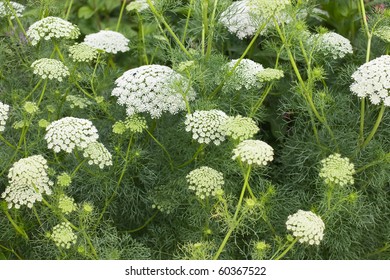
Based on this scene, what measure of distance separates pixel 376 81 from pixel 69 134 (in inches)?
57.7

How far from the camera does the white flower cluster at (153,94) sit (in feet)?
10.6

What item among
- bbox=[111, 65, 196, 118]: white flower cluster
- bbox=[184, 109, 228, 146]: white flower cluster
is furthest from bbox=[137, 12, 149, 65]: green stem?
bbox=[184, 109, 228, 146]: white flower cluster

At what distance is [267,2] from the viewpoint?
9.20 ft

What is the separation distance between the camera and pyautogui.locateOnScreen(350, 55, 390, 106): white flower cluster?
2.95 meters

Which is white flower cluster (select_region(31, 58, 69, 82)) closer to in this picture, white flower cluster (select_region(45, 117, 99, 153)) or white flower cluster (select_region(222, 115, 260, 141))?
white flower cluster (select_region(45, 117, 99, 153))

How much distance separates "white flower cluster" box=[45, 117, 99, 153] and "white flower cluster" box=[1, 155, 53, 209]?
0.10 m

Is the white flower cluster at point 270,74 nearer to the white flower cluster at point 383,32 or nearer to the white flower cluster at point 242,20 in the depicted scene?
the white flower cluster at point 242,20

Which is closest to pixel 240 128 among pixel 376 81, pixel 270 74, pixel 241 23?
pixel 270 74

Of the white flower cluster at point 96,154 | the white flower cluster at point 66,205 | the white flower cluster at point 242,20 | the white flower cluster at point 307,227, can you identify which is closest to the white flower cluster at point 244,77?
the white flower cluster at point 242,20

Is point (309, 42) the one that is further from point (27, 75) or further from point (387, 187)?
point (27, 75)

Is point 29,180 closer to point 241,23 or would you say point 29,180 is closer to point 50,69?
point 50,69

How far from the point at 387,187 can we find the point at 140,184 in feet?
4.48
